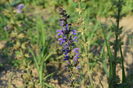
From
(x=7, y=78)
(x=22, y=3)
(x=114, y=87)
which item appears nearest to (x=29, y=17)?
(x=22, y=3)

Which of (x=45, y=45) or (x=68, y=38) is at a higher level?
(x=68, y=38)

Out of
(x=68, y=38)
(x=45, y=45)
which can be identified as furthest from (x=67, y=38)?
(x=45, y=45)

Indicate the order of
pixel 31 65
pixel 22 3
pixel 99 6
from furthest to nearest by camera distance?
pixel 22 3, pixel 99 6, pixel 31 65

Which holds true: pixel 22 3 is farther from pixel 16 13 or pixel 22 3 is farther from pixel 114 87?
pixel 114 87

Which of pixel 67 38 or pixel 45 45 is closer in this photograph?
pixel 67 38

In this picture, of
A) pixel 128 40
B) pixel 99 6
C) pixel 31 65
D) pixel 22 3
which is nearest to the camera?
pixel 31 65

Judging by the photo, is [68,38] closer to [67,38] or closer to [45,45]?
[67,38]

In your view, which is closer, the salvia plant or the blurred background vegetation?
the salvia plant

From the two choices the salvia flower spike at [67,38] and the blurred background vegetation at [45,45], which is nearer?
the salvia flower spike at [67,38]

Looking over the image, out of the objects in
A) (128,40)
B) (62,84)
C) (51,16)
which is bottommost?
(62,84)

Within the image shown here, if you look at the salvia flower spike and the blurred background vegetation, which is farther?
the blurred background vegetation

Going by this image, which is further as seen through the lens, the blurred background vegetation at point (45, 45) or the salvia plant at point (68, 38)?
the blurred background vegetation at point (45, 45)
